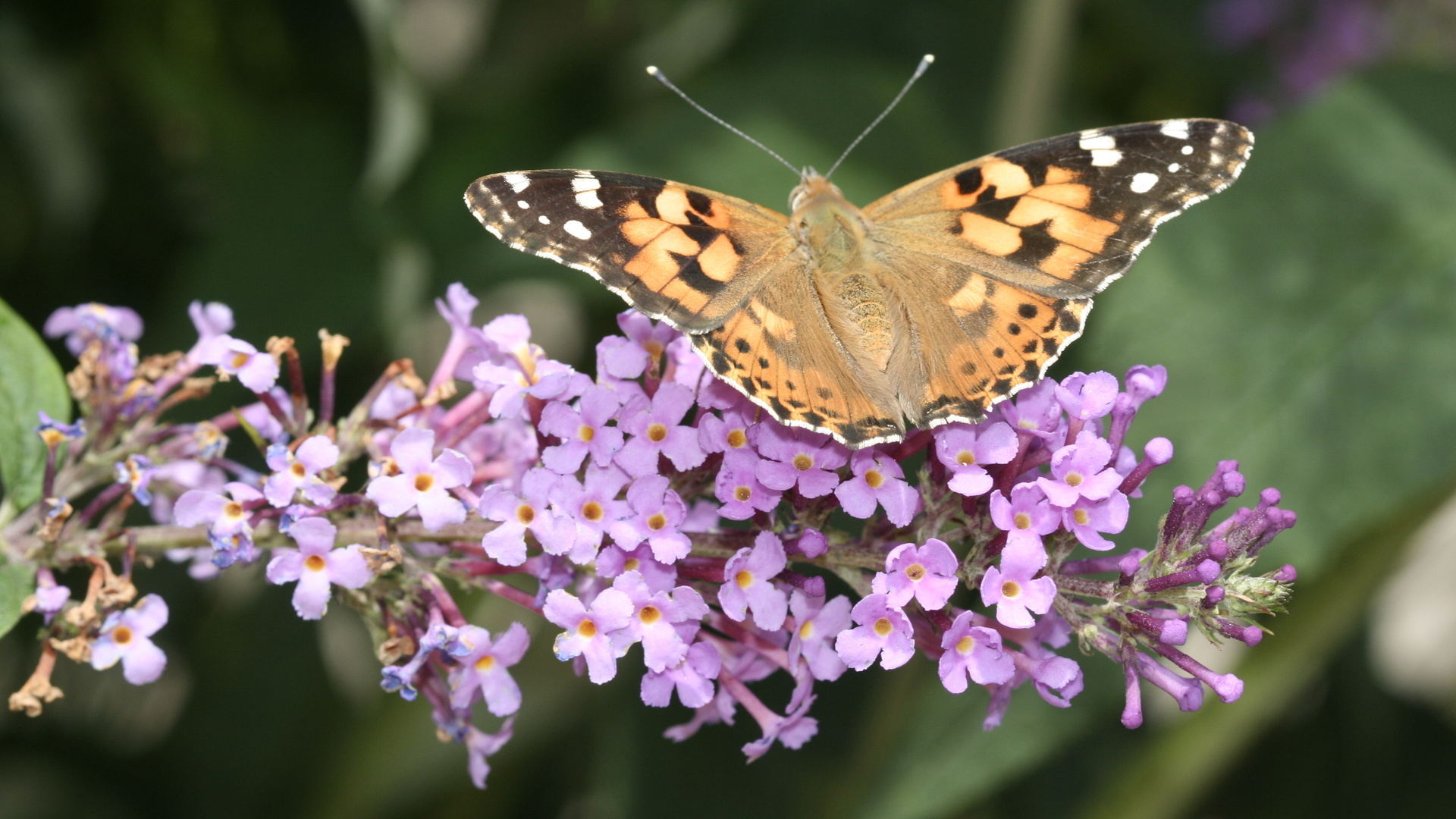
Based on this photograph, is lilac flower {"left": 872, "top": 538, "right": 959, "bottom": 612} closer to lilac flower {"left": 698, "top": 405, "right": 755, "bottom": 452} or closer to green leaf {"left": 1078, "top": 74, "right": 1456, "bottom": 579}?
lilac flower {"left": 698, "top": 405, "right": 755, "bottom": 452}

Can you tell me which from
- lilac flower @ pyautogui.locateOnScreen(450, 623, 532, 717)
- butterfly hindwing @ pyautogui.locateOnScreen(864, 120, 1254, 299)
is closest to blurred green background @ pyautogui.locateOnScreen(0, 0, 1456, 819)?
butterfly hindwing @ pyautogui.locateOnScreen(864, 120, 1254, 299)

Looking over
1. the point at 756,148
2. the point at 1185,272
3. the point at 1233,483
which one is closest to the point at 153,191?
the point at 756,148

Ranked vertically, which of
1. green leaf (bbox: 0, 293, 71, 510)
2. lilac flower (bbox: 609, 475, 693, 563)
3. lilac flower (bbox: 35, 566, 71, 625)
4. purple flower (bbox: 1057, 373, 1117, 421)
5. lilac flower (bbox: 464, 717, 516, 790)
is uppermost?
purple flower (bbox: 1057, 373, 1117, 421)

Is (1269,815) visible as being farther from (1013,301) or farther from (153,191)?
(153,191)

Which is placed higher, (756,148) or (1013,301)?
(1013,301)

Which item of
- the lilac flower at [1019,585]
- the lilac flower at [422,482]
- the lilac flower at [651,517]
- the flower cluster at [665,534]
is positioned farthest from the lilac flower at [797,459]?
the lilac flower at [422,482]

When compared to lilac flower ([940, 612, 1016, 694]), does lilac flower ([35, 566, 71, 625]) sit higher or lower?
lower
